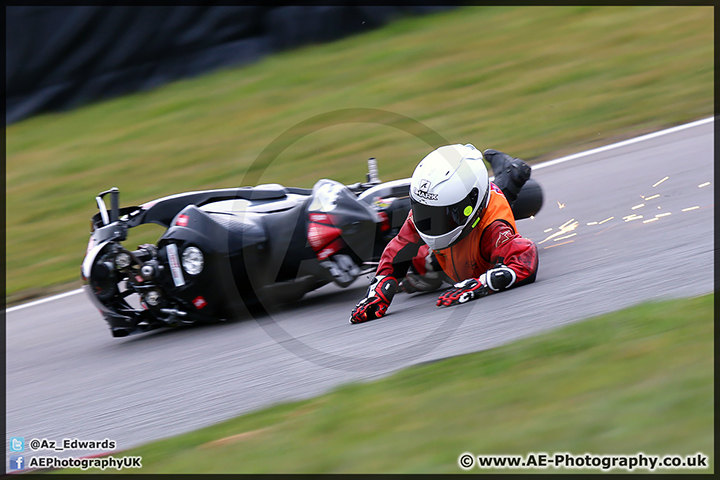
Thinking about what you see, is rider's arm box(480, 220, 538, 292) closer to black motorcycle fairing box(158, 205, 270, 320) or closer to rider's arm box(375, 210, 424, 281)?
rider's arm box(375, 210, 424, 281)

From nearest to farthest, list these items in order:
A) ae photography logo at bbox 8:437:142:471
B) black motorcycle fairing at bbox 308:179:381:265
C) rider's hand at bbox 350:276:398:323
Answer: ae photography logo at bbox 8:437:142:471, rider's hand at bbox 350:276:398:323, black motorcycle fairing at bbox 308:179:381:265

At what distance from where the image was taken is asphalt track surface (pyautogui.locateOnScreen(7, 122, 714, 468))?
418cm

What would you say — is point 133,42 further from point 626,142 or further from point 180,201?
point 626,142

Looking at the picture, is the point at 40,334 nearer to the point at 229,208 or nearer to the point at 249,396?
the point at 229,208

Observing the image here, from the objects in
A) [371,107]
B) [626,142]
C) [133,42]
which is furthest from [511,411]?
[133,42]

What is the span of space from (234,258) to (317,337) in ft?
2.73

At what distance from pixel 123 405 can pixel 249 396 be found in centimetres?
78

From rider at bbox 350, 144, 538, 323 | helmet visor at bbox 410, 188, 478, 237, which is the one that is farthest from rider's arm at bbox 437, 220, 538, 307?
helmet visor at bbox 410, 188, 478, 237

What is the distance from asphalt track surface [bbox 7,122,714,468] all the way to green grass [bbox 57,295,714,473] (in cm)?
33

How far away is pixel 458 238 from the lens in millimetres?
4898

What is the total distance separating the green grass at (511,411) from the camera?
2.74 meters

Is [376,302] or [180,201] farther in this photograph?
[180,201]

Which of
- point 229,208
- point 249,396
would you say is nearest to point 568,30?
point 229,208

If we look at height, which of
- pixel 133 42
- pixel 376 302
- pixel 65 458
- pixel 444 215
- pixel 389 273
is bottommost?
pixel 65 458
